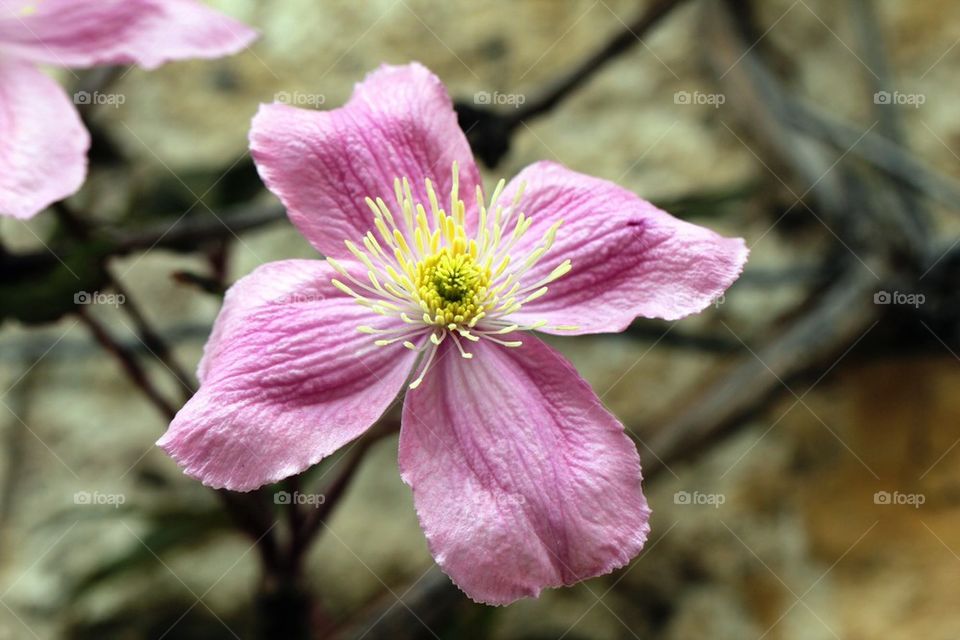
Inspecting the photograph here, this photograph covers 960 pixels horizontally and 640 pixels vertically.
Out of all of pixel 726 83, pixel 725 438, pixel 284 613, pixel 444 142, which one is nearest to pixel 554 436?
pixel 444 142

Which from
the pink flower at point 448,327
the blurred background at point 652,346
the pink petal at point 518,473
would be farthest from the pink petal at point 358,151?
the blurred background at point 652,346

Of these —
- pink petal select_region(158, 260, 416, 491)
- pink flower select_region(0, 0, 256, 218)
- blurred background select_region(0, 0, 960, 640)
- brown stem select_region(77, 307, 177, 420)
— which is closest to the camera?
pink petal select_region(158, 260, 416, 491)

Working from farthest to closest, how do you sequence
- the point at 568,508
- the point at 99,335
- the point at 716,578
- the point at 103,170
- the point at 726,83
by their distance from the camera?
the point at 103,170 → the point at 726,83 → the point at 716,578 → the point at 99,335 → the point at 568,508

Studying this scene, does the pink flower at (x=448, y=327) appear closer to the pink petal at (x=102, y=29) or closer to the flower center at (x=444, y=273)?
the flower center at (x=444, y=273)

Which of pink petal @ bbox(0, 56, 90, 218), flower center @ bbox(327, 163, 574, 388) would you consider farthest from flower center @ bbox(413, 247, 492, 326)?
pink petal @ bbox(0, 56, 90, 218)

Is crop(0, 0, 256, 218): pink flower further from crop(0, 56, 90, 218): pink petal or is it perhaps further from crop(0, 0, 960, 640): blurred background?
crop(0, 0, 960, 640): blurred background

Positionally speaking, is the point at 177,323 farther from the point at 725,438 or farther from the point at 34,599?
the point at 725,438

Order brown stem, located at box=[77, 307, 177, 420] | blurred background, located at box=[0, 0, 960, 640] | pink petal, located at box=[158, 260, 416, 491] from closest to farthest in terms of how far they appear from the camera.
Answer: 1. pink petal, located at box=[158, 260, 416, 491]
2. brown stem, located at box=[77, 307, 177, 420]
3. blurred background, located at box=[0, 0, 960, 640]
